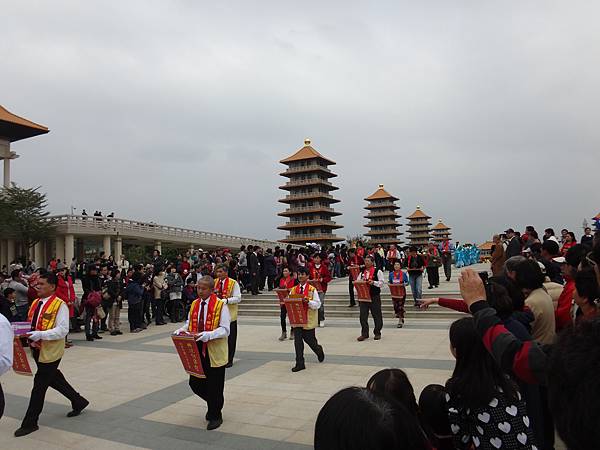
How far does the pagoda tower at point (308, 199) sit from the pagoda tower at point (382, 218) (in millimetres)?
13826

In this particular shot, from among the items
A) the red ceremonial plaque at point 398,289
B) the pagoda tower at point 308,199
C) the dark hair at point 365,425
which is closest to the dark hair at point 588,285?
the dark hair at point 365,425

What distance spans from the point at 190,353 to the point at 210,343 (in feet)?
0.77

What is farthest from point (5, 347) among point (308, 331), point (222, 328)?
point (308, 331)

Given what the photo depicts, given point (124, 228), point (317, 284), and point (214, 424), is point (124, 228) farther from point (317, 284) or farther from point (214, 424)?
point (214, 424)

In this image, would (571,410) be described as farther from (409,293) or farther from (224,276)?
(409,293)

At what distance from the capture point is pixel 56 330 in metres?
4.84

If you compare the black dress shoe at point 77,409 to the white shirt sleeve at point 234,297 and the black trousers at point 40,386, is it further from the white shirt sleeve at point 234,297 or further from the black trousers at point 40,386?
the white shirt sleeve at point 234,297

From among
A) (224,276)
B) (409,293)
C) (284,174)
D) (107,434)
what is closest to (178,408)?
(107,434)

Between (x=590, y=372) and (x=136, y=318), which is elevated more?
(x=590, y=372)

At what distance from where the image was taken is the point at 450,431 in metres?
2.22

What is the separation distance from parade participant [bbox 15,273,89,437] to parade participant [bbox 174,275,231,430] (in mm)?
1397

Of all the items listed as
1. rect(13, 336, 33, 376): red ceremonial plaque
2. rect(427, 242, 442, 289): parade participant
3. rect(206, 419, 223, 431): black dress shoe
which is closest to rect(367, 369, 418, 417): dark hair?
rect(206, 419, 223, 431): black dress shoe

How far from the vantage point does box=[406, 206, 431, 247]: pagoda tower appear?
69.6 meters

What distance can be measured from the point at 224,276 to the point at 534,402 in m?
5.42
